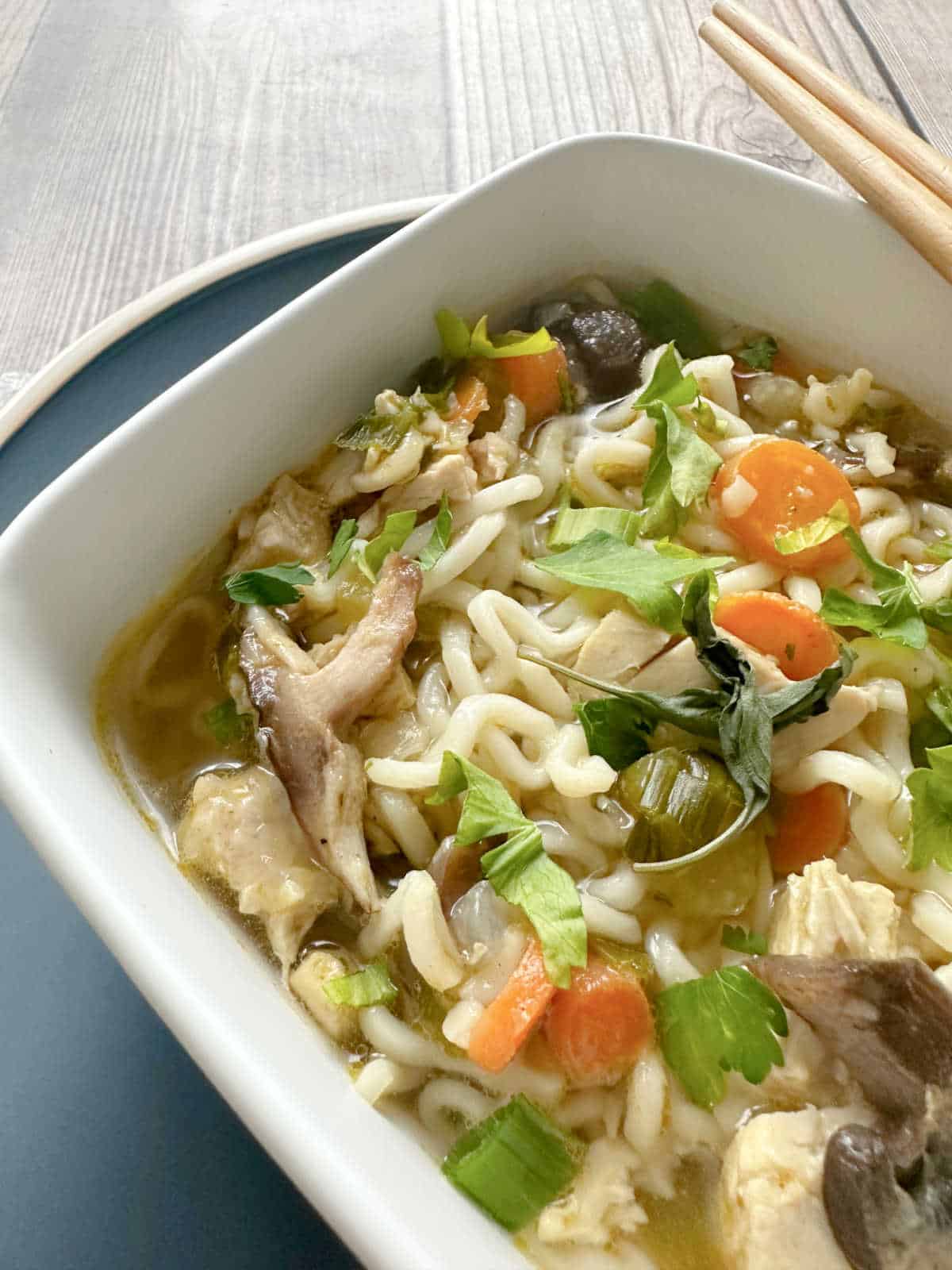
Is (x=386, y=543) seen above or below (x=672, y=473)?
above

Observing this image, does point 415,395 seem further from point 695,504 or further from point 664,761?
point 664,761

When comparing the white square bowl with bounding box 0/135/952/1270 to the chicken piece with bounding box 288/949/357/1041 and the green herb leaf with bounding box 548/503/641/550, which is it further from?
the green herb leaf with bounding box 548/503/641/550

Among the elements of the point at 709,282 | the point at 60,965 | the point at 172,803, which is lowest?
the point at 60,965

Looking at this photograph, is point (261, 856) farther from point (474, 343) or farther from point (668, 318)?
point (668, 318)

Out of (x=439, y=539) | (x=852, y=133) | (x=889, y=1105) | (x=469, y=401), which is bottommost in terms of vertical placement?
(x=889, y=1105)

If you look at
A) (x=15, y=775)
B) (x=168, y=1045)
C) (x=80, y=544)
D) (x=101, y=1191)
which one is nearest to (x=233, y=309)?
(x=80, y=544)

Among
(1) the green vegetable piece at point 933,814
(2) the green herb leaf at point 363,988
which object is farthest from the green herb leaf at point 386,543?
(1) the green vegetable piece at point 933,814

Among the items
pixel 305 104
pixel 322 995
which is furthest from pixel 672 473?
pixel 305 104
